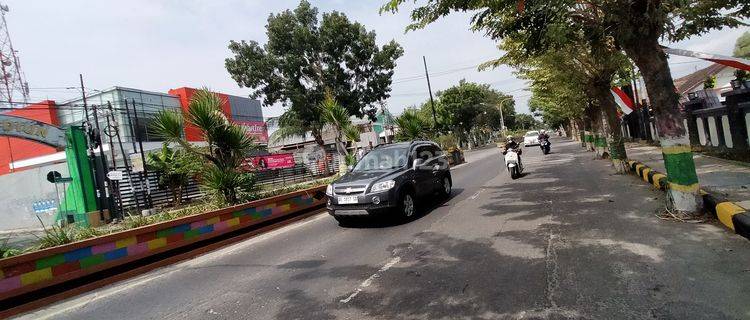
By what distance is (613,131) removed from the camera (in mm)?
13734

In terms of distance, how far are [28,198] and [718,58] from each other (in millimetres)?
28906

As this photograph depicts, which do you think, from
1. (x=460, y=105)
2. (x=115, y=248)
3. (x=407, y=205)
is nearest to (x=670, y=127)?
(x=407, y=205)

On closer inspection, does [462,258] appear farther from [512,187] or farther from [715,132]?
[715,132]

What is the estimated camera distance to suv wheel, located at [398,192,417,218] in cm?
862

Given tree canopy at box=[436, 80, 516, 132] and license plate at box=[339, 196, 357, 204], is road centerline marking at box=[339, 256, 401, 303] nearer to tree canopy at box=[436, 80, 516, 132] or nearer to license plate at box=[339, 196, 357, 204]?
license plate at box=[339, 196, 357, 204]

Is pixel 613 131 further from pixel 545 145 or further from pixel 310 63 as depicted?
pixel 310 63

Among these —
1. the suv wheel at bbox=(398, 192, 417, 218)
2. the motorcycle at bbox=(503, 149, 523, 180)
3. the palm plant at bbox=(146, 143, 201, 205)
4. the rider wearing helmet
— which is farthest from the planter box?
the palm plant at bbox=(146, 143, 201, 205)

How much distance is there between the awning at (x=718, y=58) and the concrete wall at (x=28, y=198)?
992 inches

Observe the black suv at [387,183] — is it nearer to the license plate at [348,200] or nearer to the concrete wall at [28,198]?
the license plate at [348,200]

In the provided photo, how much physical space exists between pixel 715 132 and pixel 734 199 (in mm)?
8801

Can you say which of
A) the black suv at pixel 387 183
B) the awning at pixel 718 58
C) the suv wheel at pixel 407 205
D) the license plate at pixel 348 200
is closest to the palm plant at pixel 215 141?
the black suv at pixel 387 183

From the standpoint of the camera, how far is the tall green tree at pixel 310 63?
29.8 meters

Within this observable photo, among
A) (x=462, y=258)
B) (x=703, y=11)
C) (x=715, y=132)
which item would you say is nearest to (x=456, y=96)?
(x=715, y=132)

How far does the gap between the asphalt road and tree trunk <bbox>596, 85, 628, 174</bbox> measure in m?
5.37
